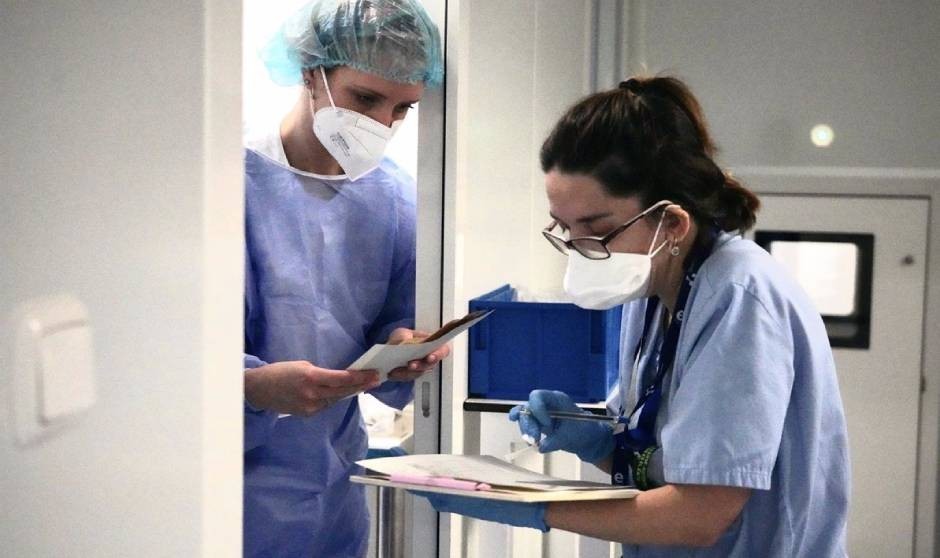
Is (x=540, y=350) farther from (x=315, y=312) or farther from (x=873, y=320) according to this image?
(x=873, y=320)

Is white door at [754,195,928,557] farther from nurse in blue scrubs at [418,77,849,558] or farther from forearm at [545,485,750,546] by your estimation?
forearm at [545,485,750,546]

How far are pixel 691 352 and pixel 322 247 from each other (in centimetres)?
65

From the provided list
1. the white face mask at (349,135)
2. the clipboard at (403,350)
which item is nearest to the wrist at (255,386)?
the clipboard at (403,350)

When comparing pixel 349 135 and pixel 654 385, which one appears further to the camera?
pixel 349 135

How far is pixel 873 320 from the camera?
3611mm

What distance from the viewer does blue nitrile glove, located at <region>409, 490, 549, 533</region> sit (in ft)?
4.35

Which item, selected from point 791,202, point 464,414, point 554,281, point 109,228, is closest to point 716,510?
point 464,414

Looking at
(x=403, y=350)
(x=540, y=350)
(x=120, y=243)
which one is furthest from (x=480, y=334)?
(x=120, y=243)

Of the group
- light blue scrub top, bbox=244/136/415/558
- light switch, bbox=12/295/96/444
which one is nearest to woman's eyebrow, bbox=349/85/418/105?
light blue scrub top, bbox=244/136/415/558

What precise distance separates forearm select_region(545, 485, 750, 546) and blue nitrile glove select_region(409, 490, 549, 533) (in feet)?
0.28

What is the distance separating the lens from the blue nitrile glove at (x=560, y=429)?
163 cm

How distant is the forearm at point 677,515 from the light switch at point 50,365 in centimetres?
72

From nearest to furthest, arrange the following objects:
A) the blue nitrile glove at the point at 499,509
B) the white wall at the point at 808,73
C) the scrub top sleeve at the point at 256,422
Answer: the blue nitrile glove at the point at 499,509, the scrub top sleeve at the point at 256,422, the white wall at the point at 808,73

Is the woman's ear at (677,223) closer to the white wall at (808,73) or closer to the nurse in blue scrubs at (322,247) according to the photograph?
the nurse in blue scrubs at (322,247)
